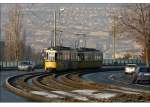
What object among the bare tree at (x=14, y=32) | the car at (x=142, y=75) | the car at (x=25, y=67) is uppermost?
the bare tree at (x=14, y=32)

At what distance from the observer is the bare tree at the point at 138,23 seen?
43.0 meters

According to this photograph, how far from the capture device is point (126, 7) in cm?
4575

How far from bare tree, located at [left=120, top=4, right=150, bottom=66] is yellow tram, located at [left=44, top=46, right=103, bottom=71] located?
10.1m

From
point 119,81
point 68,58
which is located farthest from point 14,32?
point 119,81

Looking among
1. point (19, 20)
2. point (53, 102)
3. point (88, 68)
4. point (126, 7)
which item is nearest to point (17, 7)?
Result: point (19, 20)

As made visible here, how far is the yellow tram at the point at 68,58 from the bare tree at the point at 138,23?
33.1 ft

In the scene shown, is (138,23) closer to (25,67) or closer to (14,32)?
(25,67)

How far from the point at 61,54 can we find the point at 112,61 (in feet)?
172

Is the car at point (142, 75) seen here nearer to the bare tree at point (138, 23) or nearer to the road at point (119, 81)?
the road at point (119, 81)

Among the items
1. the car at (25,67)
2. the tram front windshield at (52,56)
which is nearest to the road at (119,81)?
the tram front windshield at (52,56)

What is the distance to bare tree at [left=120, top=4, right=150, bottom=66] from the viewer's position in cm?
4297

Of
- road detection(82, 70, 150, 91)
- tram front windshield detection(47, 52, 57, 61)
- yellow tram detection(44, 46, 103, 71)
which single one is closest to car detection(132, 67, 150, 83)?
road detection(82, 70, 150, 91)
